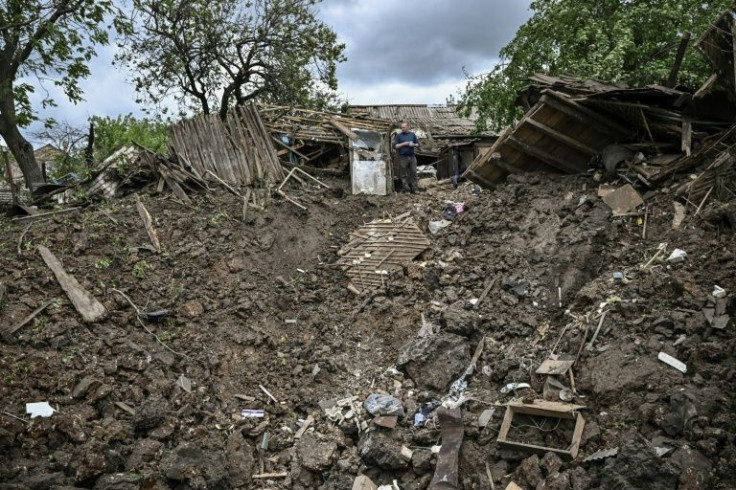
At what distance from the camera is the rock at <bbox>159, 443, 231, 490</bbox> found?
15.2 ft

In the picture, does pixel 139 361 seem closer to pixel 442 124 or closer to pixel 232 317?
pixel 232 317

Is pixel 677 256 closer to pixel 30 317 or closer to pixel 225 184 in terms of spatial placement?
pixel 30 317

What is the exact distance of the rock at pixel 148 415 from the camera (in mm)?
5035

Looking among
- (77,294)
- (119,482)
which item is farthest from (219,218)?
(119,482)

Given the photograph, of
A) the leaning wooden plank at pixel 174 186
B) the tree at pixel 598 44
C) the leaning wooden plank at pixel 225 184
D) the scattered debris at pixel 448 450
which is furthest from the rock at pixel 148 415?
the tree at pixel 598 44

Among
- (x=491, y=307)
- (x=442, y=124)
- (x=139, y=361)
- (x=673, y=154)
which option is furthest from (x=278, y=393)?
(x=442, y=124)

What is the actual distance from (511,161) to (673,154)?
230 cm

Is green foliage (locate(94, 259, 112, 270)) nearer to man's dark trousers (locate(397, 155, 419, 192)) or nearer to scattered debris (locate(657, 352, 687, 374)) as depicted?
man's dark trousers (locate(397, 155, 419, 192))

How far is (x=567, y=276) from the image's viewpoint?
6145mm

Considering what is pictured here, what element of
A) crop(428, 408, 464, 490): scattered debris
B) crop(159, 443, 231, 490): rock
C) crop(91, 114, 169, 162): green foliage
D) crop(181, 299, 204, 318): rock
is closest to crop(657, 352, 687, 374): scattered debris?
crop(428, 408, 464, 490): scattered debris

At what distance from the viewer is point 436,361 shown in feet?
18.7

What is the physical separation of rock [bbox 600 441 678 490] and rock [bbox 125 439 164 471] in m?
3.78

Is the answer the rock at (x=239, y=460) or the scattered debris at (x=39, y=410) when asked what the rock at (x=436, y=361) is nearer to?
the rock at (x=239, y=460)

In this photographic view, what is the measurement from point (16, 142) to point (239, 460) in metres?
9.84
